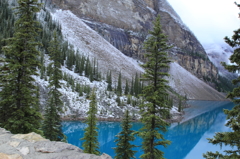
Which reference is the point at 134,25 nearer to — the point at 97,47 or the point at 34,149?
the point at 97,47

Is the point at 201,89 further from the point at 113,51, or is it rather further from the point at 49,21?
the point at 49,21

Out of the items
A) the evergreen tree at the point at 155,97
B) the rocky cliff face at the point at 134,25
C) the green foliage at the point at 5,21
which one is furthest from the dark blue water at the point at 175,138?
the rocky cliff face at the point at 134,25

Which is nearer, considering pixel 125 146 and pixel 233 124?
pixel 233 124

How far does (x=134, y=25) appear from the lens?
143750 mm

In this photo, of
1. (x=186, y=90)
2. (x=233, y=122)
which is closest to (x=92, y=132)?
(x=233, y=122)

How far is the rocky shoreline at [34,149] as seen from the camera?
4980 millimetres

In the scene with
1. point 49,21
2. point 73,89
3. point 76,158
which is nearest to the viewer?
point 76,158

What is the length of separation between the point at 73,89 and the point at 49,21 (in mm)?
54293

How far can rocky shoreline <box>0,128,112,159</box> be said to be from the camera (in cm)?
498

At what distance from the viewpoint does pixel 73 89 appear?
48.2 metres

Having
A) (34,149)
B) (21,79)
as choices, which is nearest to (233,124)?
(34,149)

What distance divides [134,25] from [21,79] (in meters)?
142

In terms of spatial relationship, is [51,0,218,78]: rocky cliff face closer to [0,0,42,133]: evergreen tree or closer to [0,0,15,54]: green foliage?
[0,0,15,54]: green foliage

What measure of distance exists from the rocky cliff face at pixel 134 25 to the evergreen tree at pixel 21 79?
3848 inches
